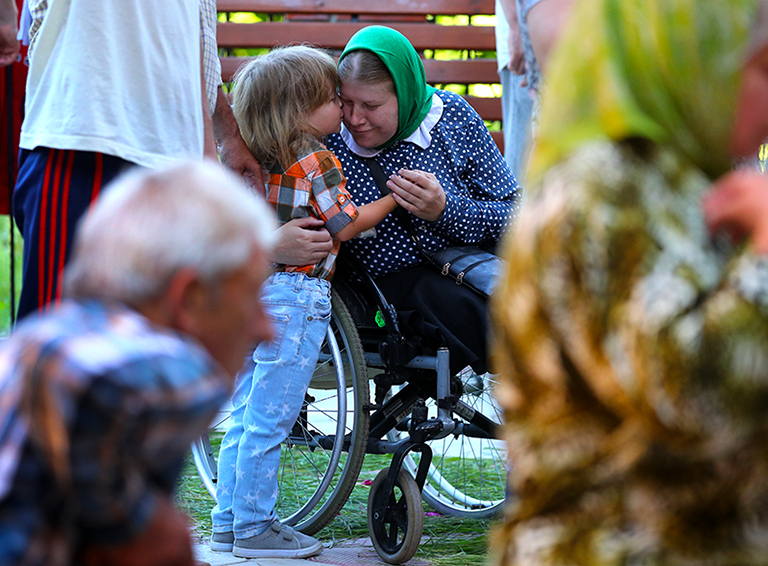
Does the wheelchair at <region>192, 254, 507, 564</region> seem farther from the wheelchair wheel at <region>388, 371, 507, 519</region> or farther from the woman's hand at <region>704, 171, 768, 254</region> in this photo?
the woman's hand at <region>704, 171, 768, 254</region>

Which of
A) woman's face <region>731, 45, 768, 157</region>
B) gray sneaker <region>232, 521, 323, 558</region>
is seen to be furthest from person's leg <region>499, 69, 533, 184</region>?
woman's face <region>731, 45, 768, 157</region>

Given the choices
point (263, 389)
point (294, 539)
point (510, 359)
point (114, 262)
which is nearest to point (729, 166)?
point (510, 359)

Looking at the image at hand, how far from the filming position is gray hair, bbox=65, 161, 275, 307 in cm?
105

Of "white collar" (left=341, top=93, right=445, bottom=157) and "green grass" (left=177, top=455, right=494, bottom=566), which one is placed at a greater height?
"white collar" (left=341, top=93, right=445, bottom=157)

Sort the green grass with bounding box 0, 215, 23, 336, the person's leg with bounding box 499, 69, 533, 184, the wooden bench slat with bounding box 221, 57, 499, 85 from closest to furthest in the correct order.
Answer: the person's leg with bounding box 499, 69, 533, 184 < the wooden bench slat with bounding box 221, 57, 499, 85 < the green grass with bounding box 0, 215, 23, 336

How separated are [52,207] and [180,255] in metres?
1.07

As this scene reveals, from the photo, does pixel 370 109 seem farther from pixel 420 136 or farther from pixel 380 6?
pixel 380 6

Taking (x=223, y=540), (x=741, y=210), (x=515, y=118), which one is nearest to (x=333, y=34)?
(x=515, y=118)

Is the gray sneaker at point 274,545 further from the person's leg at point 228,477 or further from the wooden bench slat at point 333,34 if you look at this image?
the wooden bench slat at point 333,34

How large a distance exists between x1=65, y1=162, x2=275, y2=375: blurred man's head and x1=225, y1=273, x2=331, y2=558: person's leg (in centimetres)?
168

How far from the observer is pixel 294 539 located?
115 inches

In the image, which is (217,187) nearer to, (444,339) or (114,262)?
(114,262)

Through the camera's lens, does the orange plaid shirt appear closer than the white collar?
Yes

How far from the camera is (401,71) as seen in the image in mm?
3021
